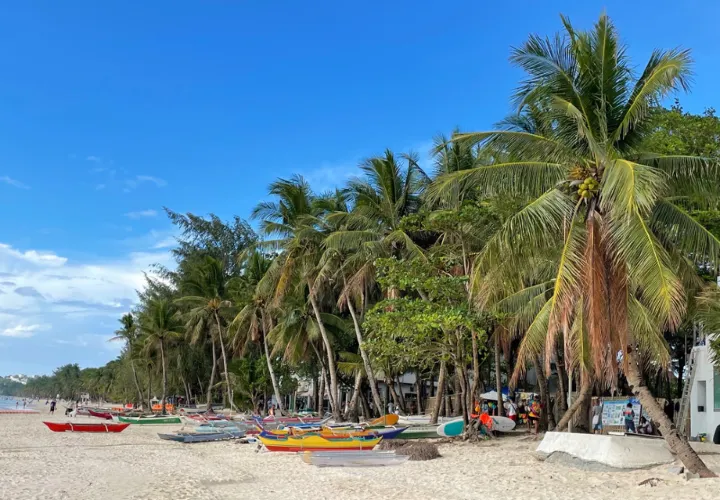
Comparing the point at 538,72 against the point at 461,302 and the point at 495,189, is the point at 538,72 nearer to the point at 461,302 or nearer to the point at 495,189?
the point at 495,189

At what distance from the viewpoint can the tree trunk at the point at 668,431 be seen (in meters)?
10.3

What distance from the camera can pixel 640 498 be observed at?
9555 millimetres

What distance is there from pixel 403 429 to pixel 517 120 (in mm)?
9745

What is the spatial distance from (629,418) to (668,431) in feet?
25.2

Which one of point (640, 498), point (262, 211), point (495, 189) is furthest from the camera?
point (262, 211)

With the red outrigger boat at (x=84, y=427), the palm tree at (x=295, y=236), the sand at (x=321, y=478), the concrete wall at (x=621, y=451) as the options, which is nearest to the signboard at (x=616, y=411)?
the sand at (x=321, y=478)

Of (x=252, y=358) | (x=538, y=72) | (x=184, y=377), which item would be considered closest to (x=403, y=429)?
(x=538, y=72)

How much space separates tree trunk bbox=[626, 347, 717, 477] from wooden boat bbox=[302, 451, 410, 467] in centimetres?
635

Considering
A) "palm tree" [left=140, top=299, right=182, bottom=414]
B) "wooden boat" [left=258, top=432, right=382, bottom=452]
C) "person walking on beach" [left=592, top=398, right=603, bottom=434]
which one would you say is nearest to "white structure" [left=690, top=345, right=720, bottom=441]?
"person walking on beach" [left=592, top=398, right=603, bottom=434]

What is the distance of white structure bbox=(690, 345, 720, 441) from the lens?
1925cm

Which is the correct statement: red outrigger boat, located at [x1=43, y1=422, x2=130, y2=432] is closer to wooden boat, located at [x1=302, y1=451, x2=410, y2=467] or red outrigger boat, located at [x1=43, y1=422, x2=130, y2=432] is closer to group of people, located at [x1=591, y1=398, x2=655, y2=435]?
wooden boat, located at [x1=302, y1=451, x2=410, y2=467]

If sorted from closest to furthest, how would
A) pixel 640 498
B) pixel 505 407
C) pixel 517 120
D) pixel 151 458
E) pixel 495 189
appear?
1. pixel 640 498
2. pixel 495 189
3. pixel 517 120
4. pixel 151 458
5. pixel 505 407

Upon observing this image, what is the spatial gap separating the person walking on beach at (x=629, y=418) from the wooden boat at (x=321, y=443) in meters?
6.89

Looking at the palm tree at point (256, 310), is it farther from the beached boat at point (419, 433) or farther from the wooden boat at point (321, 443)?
A: the wooden boat at point (321, 443)
